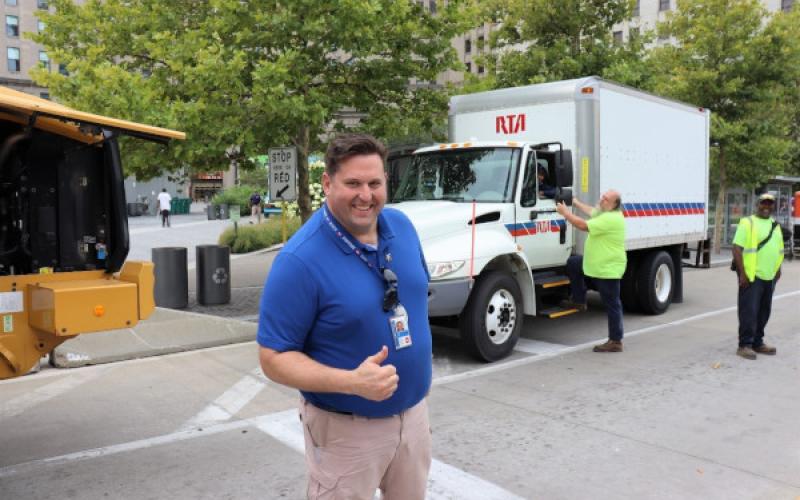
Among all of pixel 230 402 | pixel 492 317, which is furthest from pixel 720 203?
pixel 230 402

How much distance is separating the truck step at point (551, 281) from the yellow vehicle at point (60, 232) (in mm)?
4949

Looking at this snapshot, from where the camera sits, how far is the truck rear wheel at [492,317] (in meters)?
7.16

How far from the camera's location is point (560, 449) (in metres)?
4.82

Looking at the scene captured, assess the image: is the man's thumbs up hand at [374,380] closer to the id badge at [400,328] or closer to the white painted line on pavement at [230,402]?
the id badge at [400,328]

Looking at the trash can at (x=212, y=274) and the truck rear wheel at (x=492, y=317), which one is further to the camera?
the trash can at (x=212, y=274)

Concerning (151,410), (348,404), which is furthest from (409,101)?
(348,404)

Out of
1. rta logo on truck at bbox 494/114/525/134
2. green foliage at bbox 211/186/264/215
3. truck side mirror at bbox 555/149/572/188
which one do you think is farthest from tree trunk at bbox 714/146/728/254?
green foliage at bbox 211/186/264/215

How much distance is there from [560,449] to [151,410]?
343 cm

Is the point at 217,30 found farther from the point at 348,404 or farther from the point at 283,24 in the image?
the point at 348,404

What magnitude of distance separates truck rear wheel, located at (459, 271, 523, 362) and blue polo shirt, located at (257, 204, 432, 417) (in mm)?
4822

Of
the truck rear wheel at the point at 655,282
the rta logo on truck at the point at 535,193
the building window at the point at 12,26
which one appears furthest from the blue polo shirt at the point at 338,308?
the building window at the point at 12,26

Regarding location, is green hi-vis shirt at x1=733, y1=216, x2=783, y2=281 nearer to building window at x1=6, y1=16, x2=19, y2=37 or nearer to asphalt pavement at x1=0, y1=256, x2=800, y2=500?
asphalt pavement at x1=0, y1=256, x2=800, y2=500

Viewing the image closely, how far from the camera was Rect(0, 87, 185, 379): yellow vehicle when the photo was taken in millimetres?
4145

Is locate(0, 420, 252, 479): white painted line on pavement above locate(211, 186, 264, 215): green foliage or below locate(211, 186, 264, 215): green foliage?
below
